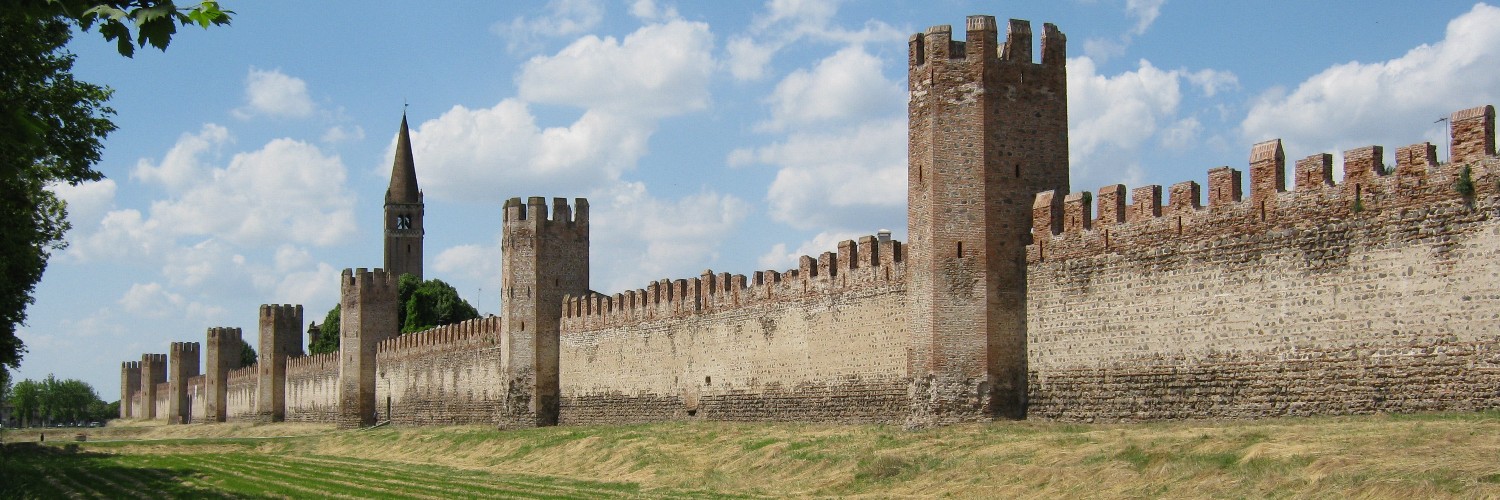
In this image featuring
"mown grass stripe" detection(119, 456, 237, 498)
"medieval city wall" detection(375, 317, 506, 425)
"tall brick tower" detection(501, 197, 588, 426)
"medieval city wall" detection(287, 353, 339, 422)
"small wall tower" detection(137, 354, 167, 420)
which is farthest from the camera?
"small wall tower" detection(137, 354, 167, 420)

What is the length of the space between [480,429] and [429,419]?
853 cm

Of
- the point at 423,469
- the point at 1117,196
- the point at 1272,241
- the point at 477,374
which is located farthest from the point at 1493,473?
the point at 477,374

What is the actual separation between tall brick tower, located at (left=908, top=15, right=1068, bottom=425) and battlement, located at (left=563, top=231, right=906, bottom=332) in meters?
2.59

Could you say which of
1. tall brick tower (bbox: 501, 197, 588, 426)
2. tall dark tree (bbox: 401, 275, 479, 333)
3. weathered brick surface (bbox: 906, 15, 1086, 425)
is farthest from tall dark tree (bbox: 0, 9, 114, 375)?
tall dark tree (bbox: 401, 275, 479, 333)

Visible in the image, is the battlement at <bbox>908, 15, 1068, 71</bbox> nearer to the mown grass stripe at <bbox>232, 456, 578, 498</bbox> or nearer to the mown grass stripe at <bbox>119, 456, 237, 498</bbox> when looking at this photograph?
the mown grass stripe at <bbox>232, 456, 578, 498</bbox>

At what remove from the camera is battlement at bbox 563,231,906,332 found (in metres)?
27.2

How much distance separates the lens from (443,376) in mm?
48969

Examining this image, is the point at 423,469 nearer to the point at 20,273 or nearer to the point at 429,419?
the point at 20,273

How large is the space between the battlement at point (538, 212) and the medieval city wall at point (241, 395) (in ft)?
120

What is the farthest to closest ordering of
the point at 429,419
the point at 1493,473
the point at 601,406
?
the point at 429,419 → the point at 601,406 → the point at 1493,473

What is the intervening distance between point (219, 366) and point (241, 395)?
5183mm

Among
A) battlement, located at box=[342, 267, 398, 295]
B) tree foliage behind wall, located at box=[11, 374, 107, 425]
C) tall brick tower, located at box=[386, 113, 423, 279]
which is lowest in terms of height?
tree foliage behind wall, located at box=[11, 374, 107, 425]

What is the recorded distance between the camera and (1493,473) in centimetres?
1344

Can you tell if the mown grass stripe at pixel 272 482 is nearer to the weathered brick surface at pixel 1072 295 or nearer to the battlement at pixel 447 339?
the weathered brick surface at pixel 1072 295
